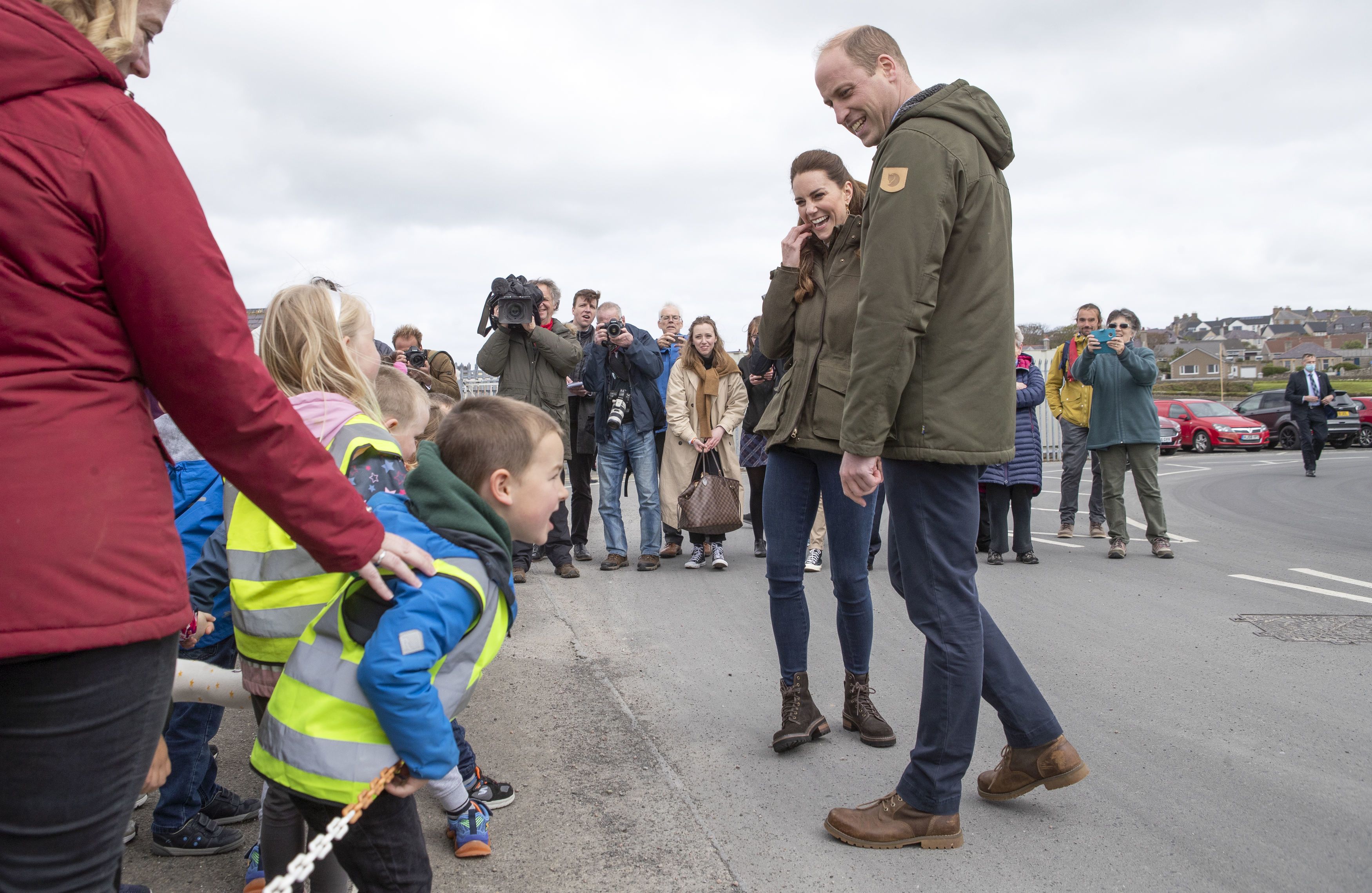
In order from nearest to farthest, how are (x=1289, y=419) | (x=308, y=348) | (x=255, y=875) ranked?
1. (x=255, y=875)
2. (x=308, y=348)
3. (x=1289, y=419)

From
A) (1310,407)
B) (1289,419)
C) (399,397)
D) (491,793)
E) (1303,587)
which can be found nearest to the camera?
(491,793)

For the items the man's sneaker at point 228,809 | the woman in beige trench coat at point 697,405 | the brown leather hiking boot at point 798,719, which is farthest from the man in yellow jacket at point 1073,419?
the man's sneaker at point 228,809

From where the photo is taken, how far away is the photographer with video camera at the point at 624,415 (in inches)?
319

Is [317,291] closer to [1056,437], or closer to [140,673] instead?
[140,673]

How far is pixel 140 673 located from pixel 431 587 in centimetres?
56

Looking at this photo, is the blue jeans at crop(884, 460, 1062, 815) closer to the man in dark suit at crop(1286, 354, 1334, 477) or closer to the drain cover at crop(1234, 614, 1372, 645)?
the drain cover at crop(1234, 614, 1372, 645)

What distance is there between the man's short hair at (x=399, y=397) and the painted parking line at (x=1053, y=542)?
6649 millimetres

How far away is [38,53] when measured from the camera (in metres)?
1.34

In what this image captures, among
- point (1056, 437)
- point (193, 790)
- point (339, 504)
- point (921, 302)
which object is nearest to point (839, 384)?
point (921, 302)

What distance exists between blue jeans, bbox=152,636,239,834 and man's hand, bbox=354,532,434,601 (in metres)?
1.41

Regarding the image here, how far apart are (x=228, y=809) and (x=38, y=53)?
2.57 meters

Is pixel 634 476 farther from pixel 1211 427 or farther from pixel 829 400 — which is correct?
pixel 1211 427

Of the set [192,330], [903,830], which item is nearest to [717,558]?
[903,830]

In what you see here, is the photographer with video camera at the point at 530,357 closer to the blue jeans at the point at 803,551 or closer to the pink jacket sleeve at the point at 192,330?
the blue jeans at the point at 803,551
